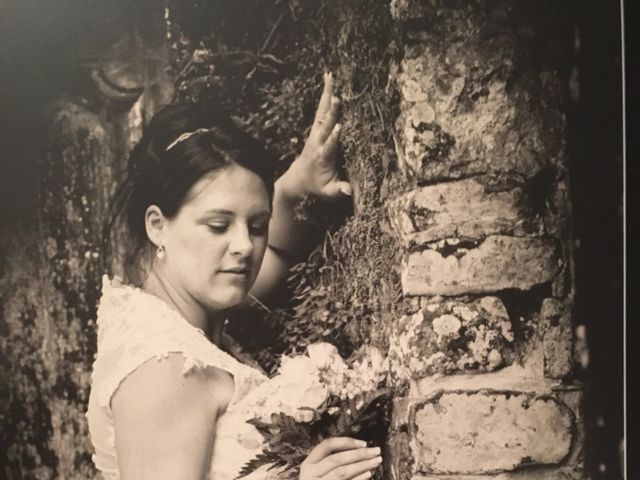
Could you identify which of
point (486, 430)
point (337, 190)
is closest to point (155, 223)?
point (337, 190)

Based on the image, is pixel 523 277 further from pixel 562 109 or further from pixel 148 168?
pixel 148 168

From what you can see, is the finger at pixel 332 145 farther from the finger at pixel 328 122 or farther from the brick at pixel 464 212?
the brick at pixel 464 212

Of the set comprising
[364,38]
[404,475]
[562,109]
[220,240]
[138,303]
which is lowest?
[404,475]

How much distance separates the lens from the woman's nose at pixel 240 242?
5.28ft

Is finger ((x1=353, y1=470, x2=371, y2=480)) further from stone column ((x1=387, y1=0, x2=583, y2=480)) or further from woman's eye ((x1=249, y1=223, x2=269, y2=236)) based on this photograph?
woman's eye ((x1=249, y1=223, x2=269, y2=236))

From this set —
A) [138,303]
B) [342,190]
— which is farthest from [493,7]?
[138,303]

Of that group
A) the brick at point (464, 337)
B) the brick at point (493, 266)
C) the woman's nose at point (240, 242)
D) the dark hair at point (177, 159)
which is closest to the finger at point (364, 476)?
the brick at point (464, 337)

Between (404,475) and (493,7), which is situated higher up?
(493,7)

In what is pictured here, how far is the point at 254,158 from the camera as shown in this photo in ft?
5.32

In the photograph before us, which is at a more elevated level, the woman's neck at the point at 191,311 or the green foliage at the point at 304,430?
the woman's neck at the point at 191,311

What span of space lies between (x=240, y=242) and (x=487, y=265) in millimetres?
486

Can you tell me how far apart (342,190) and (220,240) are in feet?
0.86

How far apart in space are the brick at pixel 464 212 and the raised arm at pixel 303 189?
15cm

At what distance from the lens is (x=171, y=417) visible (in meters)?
1.54
